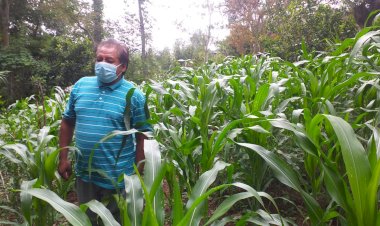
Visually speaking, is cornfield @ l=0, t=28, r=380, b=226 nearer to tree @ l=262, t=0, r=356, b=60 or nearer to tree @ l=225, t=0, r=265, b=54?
tree @ l=262, t=0, r=356, b=60

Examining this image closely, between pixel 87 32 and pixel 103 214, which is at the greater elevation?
pixel 87 32

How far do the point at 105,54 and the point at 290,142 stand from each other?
136 cm

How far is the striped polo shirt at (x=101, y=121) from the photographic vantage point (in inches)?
66.5

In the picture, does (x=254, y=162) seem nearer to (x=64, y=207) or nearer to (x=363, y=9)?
(x=64, y=207)

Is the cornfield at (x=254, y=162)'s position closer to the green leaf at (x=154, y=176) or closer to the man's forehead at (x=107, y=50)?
the green leaf at (x=154, y=176)

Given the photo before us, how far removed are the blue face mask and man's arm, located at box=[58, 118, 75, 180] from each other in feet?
1.23

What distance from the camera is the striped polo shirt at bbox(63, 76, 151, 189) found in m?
1.69

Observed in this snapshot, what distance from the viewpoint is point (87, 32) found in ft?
49.9

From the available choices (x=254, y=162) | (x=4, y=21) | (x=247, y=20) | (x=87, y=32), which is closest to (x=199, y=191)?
(x=254, y=162)

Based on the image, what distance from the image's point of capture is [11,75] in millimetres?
11078

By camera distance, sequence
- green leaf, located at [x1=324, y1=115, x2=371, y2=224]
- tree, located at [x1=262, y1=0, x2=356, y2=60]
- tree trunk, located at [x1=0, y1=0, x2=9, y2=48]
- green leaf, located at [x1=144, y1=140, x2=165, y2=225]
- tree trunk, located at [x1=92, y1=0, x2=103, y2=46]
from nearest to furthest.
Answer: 1. green leaf, located at [x1=324, y1=115, x2=371, y2=224]
2. green leaf, located at [x1=144, y1=140, x2=165, y2=225]
3. tree, located at [x1=262, y1=0, x2=356, y2=60]
4. tree trunk, located at [x1=0, y1=0, x2=9, y2=48]
5. tree trunk, located at [x1=92, y1=0, x2=103, y2=46]

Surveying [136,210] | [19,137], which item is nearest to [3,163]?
[19,137]

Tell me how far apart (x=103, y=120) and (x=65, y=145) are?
344mm

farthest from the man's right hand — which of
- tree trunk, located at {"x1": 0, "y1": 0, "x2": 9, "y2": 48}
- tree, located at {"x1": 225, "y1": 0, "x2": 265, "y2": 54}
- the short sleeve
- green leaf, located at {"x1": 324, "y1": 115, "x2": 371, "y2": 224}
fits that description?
tree, located at {"x1": 225, "y1": 0, "x2": 265, "y2": 54}
